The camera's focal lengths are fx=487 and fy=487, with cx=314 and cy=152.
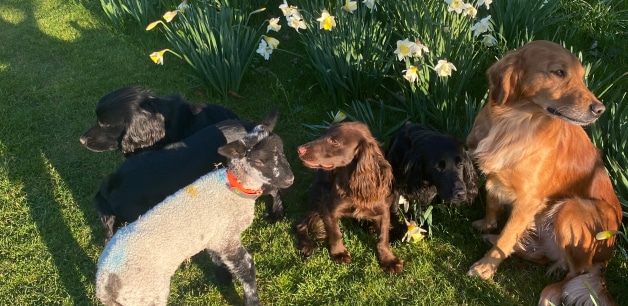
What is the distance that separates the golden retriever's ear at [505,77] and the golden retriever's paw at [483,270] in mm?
1096

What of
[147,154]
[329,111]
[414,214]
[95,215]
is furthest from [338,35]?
[95,215]

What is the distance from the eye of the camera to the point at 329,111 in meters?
4.65

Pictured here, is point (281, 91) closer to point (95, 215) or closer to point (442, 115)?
point (442, 115)

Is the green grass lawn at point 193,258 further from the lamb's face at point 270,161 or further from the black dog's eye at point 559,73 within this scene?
the black dog's eye at point 559,73

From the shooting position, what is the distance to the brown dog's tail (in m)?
2.76

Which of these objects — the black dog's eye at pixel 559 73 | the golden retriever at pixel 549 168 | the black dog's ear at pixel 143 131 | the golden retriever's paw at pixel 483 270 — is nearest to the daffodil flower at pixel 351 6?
the golden retriever at pixel 549 168

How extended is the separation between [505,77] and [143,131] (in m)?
2.42

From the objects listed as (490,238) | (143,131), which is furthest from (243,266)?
(490,238)

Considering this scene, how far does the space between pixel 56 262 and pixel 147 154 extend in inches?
42.0

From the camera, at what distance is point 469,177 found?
124 inches

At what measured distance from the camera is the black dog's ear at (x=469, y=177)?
3.12 metres

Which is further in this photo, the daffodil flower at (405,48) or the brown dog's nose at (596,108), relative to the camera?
the daffodil flower at (405,48)

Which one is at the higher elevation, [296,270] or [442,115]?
[442,115]

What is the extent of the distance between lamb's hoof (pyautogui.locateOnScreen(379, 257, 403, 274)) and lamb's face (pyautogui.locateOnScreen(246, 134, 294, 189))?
3.55 ft
